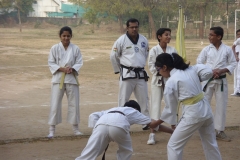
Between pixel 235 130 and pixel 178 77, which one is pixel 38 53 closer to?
pixel 235 130

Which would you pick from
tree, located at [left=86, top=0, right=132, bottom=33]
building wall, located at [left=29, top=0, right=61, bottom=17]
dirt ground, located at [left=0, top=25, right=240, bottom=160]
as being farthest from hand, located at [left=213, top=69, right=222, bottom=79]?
building wall, located at [left=29, top=0, right=61, bottom=17]

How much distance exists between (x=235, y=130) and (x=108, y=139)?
4.28 metres

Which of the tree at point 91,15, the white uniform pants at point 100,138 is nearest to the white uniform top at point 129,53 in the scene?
the white uniform pants at point 100,138

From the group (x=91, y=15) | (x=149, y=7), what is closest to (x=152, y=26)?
(x=149, y=7)

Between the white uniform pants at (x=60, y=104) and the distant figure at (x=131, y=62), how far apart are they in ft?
2.70

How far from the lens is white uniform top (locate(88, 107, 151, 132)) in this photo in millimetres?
5562

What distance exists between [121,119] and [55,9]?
71.8m

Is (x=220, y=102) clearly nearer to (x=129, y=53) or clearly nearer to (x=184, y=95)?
(x=129, y=53)

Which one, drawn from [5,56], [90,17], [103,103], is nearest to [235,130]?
[103,103]

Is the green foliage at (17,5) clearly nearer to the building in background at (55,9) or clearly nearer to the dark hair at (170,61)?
the building in background at (55,9)

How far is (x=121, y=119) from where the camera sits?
5.60 m

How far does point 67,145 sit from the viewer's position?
311 inches

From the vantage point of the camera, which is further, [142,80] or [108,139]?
[142,80]

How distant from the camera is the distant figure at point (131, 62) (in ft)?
27.2
